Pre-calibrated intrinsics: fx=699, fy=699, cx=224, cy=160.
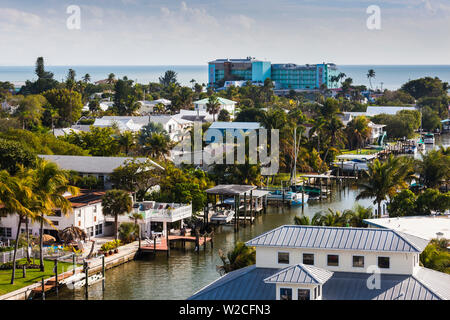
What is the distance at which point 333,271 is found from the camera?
30.9 m

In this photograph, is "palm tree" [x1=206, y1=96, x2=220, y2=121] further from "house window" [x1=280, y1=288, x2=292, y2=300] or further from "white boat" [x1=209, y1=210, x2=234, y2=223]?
"house window" [x1=280, y1=288, x2=292, y2=300]

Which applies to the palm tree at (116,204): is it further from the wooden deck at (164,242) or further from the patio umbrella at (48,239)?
the patio umbrella at (48,239)

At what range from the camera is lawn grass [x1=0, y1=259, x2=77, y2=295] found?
39938 mm

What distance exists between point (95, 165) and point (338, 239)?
37938 millimetres

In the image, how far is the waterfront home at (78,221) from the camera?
170 feet

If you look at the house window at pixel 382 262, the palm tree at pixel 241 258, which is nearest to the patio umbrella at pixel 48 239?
the palm tree at pixel 241 258

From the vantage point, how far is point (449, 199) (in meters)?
55.6

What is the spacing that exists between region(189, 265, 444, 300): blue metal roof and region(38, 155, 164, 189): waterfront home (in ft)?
113

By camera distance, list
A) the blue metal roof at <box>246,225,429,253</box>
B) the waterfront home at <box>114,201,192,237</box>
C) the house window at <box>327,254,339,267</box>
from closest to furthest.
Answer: the blue metal roof at <box>246,225,429,253</box> → the house window at <box>327,254,339,267</box> → the waterfront home at <box>114,201,192,237</box>

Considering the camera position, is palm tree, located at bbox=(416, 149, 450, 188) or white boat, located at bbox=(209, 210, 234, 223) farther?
palm tree, located at bbox=(416, 149, 450, 188)

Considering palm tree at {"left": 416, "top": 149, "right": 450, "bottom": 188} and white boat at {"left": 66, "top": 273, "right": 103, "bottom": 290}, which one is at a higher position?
palm tree at {"left": 416, "top": 149, "right": 450, "bottom": 188}

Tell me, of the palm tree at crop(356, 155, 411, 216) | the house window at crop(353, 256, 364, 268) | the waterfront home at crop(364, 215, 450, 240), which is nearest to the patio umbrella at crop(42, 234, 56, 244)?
the waterfront home at crop(364, 215, 450, 240)
